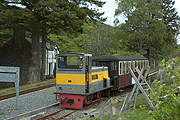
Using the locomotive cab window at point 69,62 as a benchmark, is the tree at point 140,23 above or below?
above

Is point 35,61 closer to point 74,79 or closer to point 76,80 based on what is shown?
point 74,79

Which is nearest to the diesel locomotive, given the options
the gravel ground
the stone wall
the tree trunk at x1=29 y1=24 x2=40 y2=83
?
the gravel ground

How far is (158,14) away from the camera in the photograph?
3075 centimetres

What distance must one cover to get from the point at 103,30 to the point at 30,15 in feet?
28.7

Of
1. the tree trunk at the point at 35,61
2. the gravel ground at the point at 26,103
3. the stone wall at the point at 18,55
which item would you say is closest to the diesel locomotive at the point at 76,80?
the gravel ground at the point at 26,103

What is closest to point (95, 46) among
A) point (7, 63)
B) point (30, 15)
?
point (30, 15)

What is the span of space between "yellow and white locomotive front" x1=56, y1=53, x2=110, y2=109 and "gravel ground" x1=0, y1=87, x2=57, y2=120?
152 cm

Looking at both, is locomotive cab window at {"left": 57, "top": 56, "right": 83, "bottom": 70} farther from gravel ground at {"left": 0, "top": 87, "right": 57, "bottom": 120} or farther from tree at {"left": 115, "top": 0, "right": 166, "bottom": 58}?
tree at {"left": 115, "top": 0, "right": 166, "bottom": 58}

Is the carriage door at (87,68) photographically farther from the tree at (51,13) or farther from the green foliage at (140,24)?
the green foliage at (140,24)

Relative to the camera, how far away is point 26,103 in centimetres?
1268

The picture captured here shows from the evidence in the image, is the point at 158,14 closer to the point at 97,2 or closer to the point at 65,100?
the point at 97,2

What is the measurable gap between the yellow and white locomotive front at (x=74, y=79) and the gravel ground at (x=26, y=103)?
1521mm

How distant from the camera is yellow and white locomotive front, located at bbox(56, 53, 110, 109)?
1127 centimetres

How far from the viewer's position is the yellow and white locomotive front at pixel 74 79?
37.0 ft
